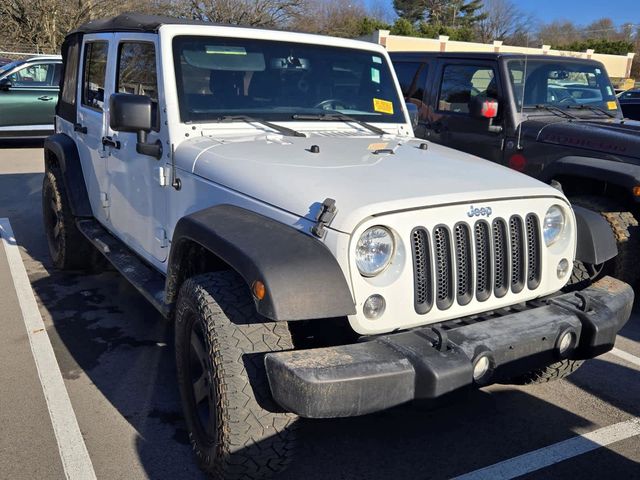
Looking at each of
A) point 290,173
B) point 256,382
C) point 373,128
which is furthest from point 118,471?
point 373,128

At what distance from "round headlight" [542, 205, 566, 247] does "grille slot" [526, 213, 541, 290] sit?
0.08 m

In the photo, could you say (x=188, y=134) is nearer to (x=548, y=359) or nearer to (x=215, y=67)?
(x=215, y=67)

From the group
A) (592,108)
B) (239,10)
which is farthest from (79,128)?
(239,10)

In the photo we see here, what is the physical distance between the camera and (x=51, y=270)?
5691 mm

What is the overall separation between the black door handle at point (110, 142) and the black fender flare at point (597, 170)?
3.51 m

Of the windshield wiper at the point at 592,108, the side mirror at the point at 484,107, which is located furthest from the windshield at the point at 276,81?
the windshield wiper at the point at 592,108

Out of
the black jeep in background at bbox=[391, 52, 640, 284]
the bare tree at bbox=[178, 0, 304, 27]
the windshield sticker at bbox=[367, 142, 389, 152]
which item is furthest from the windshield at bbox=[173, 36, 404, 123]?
the bare tree at bbox=[178, 0, 304, 27]

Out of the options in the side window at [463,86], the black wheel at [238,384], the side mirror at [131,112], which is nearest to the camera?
the black wheel at [238,384]

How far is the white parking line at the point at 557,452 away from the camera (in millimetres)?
2951

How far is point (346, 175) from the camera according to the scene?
9.44 ft

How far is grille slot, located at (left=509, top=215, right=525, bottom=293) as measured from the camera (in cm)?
284

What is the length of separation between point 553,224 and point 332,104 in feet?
5.26

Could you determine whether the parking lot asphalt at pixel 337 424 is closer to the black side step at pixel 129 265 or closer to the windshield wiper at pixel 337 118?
the black side step at pixel 129 265

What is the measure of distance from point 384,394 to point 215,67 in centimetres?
220
